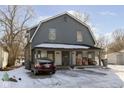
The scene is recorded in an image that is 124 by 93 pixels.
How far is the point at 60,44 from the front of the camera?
944 inches

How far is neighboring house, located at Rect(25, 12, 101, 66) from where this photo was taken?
2326 centimetres

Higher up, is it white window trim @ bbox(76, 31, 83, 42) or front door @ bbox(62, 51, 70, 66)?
white window trim @ bbox(76, 31, 83, 42)

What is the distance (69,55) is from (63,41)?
148cm

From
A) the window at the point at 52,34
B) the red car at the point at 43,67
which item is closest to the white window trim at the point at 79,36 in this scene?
the window at the point at 52,34

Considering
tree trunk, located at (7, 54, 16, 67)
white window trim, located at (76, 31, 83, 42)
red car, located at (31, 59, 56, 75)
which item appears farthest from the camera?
tree trunk, located at (7, 54, 16, 67)

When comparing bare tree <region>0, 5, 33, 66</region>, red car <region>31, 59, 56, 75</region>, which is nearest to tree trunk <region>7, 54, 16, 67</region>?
bare tree <region>0, 5, 33, 66</region>

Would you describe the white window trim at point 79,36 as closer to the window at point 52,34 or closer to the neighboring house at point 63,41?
the neighboring house at point 63,41

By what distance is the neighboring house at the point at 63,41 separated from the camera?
916 inches

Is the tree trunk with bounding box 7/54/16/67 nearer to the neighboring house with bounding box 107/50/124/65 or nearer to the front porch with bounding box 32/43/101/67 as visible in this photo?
the front porch with bounding box 32/43/101/67

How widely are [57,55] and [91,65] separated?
3431 mm

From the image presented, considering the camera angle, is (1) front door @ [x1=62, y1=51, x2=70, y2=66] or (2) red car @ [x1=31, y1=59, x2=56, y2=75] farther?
(1) front door @ [x1=62, y1=51, x2=70, y2=66]

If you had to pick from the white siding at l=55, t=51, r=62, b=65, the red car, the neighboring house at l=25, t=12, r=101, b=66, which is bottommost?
the red car

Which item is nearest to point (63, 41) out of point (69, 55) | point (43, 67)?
point (69, 55)

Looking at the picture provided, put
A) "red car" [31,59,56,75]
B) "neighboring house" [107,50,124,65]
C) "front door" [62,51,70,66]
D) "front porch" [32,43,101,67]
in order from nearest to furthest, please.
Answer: "red car" [31,59,56,75]
"front porch" [32,43,101,67]
"front door" [62,51,70,66]
"neighboring house" [107,50,124,65]
